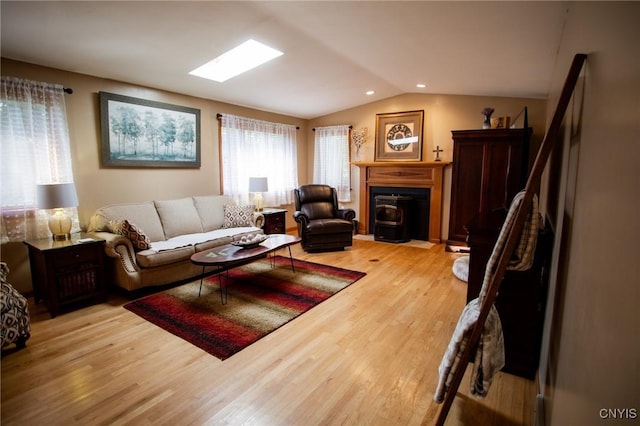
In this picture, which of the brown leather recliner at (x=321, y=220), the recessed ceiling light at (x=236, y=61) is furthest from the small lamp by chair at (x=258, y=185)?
the recessed ceiling light at (x=236, y=61)

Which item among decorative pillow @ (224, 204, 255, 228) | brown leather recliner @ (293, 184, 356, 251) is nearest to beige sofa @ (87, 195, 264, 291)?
decorative pillow @ (224, 204, 255, 228)

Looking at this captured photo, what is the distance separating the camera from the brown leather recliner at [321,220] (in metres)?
4.93

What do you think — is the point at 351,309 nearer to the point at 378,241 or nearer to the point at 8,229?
the point at 378,241

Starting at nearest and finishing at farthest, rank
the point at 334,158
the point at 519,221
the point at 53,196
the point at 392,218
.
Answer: the point at 519,221 → the point at 53,196 → the point at 392,218 → the point at 334,158

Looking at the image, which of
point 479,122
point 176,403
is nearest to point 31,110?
point 176,403

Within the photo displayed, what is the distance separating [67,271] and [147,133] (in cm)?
195

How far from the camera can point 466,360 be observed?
1432 millimetres

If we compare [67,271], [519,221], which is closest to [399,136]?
[519,221]

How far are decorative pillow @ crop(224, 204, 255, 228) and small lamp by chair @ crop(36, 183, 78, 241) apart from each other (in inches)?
74.0

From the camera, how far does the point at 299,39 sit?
329 centimetres

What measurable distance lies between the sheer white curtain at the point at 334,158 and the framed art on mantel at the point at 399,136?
0.70 metres

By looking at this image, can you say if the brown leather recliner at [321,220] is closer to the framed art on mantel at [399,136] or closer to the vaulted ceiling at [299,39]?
the framed art on mantel at [399,136]

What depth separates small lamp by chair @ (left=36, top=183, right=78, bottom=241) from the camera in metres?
2.87

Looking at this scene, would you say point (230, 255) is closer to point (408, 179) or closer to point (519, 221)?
point (519, 221)
